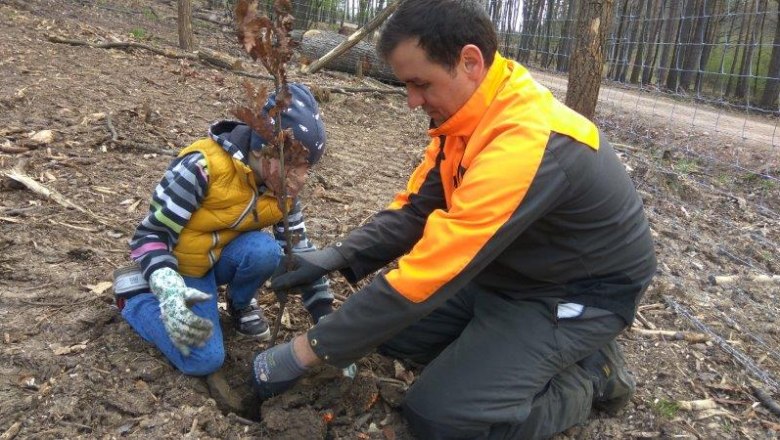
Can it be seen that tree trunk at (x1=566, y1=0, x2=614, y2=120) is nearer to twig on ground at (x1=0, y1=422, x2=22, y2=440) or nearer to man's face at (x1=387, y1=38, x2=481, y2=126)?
man's face at (x1=387, y1=38, x2=481, y2=126)

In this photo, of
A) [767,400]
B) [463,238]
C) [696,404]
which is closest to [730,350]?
[767,400]

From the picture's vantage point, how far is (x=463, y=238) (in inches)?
71.5

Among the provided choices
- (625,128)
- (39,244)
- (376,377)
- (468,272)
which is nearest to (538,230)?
(468,272)

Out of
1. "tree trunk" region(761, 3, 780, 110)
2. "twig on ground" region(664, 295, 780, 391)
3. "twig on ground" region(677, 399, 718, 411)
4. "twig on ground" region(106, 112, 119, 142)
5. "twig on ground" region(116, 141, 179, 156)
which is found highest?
"tree trunk" region(761, 3, 780, 110)

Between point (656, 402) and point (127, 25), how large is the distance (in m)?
9.57

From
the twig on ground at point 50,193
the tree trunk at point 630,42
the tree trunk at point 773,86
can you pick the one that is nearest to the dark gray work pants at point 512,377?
the twig on ground at point 50,193

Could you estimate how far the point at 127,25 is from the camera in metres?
9.62

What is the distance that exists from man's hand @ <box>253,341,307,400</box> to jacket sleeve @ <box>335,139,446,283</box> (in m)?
0.51

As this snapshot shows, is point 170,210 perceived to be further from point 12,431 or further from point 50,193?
point 50,193

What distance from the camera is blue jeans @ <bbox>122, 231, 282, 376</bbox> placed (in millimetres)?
2172

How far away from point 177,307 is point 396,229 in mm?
898

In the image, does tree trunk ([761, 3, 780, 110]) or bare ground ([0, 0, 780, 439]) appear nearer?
bare ground ([0, 0, 780, 439])

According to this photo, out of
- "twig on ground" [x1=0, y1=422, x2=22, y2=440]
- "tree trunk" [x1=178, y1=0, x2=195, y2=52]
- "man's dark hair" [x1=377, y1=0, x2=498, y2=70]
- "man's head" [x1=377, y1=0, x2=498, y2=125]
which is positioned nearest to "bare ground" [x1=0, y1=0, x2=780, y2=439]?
"twig on ground" [x1=0, y1=422, x2=22, y2=440]

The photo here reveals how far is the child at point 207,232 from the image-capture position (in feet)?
6.61
